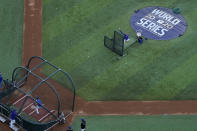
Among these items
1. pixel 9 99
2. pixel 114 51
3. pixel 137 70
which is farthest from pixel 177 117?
pixel 9 99

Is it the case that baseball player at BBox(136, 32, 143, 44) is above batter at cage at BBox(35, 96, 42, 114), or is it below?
above

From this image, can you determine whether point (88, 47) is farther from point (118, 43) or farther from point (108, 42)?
point (118, 43)

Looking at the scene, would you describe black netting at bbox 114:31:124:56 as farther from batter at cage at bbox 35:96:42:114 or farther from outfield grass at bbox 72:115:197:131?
batter at cage at bbox 35:96:42:114

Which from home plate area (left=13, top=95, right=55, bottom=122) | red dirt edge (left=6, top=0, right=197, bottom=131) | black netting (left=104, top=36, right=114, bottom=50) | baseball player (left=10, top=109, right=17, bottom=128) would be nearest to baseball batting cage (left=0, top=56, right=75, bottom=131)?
home plate area (left=13, top=95, right=55, bottom=122)

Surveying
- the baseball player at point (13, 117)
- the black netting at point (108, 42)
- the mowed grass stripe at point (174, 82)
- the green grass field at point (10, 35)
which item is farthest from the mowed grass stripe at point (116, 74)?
the green grass field at point (10, 35)

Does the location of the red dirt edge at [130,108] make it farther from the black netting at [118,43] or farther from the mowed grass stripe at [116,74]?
the black netting at [118,43]
